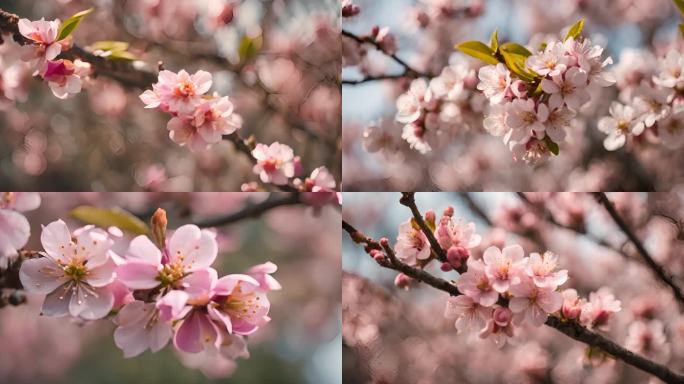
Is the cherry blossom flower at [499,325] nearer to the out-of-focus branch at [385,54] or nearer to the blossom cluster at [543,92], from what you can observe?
the blossom cluster at [543,92]

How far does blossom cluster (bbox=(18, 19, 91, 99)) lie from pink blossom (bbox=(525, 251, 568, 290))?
61 centimetres

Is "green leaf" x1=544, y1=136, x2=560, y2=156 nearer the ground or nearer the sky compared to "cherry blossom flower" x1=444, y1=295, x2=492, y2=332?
nearer the sky

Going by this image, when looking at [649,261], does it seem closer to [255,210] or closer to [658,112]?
[658,112]

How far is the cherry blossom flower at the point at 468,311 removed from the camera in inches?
34.0

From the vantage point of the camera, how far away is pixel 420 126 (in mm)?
1115

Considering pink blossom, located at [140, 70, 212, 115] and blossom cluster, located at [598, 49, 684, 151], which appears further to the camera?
blossom cluster, located at [598, 49, 684, 151]

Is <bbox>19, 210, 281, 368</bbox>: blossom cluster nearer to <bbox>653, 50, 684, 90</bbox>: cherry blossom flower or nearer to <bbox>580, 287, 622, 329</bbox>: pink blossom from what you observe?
<bbox>580, 287, 622, 329</bbox>: pink blossom

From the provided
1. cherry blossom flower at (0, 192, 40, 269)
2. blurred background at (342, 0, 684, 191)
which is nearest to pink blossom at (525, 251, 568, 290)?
blurred background at (342, 0, 684, 191)

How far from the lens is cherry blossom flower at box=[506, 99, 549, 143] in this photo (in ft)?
2.85

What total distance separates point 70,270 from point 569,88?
0.61 metres

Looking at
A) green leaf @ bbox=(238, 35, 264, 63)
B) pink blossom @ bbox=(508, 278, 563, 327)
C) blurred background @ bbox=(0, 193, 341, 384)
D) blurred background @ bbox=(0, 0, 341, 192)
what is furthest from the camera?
blurred background @ bbox=(0, 193, 341, 384)

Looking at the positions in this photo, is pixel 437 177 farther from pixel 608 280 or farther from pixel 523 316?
pixel 523 316

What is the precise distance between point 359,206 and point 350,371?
1.05 feet

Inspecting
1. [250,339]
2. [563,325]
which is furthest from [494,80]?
[250,339]
